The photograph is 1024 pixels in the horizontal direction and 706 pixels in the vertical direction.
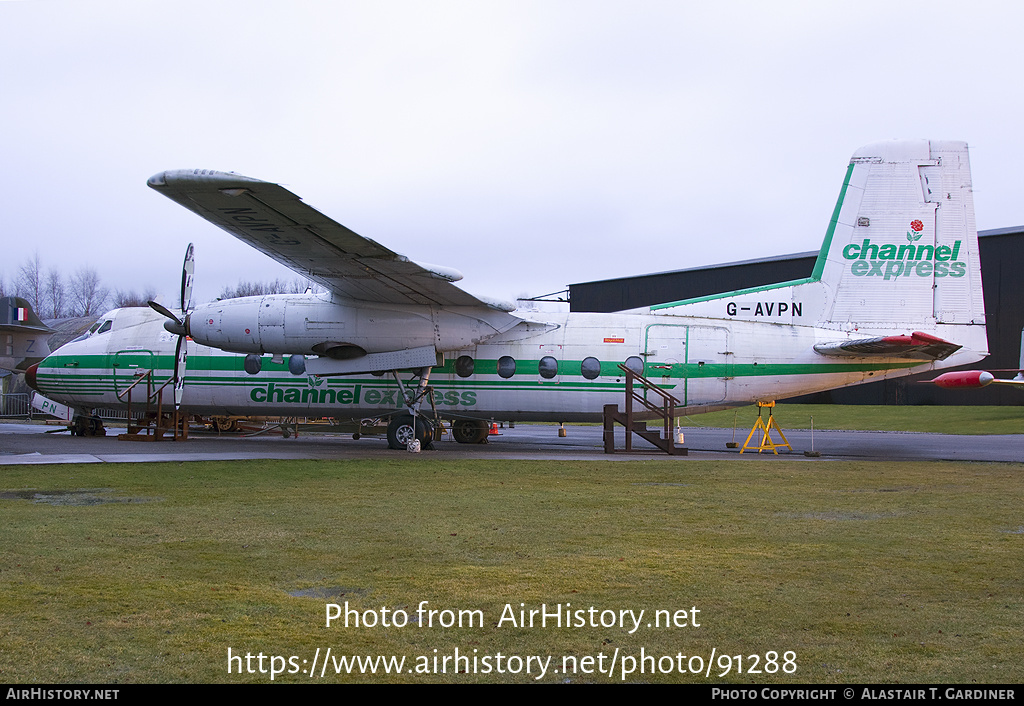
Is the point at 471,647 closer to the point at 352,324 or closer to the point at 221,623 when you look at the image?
the point at 221,623

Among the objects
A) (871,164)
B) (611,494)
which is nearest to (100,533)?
(611,494)

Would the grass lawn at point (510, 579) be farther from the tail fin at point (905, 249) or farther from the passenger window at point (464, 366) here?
the passenger window at point (464, 366)

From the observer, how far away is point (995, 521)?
359 inches

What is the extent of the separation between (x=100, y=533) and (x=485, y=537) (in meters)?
3.68

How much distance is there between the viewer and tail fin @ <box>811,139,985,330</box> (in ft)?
61.9

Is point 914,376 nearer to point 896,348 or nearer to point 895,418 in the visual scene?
point 895,418

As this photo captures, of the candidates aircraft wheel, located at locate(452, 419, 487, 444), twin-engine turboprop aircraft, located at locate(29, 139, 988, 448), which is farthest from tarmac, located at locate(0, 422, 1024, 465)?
twin-engine turboprop aircraft, located at locate(29, 139, 988, 448)

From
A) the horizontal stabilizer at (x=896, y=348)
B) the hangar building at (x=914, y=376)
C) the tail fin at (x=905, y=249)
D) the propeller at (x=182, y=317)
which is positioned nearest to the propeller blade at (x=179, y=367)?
the propeller at (x=182, y=317)

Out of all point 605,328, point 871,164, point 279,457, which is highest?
point 871,164

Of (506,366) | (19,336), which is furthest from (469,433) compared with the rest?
(19,336)

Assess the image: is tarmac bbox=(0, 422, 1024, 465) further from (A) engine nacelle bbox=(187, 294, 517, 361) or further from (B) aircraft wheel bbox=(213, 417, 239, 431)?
(A) engine nacelle bbox=(187, 294, 517, 361)

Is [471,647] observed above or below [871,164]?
below

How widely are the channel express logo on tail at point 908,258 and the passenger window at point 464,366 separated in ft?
30.0

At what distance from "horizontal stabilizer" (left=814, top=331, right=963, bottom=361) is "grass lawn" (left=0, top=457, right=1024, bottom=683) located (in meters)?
6.61
